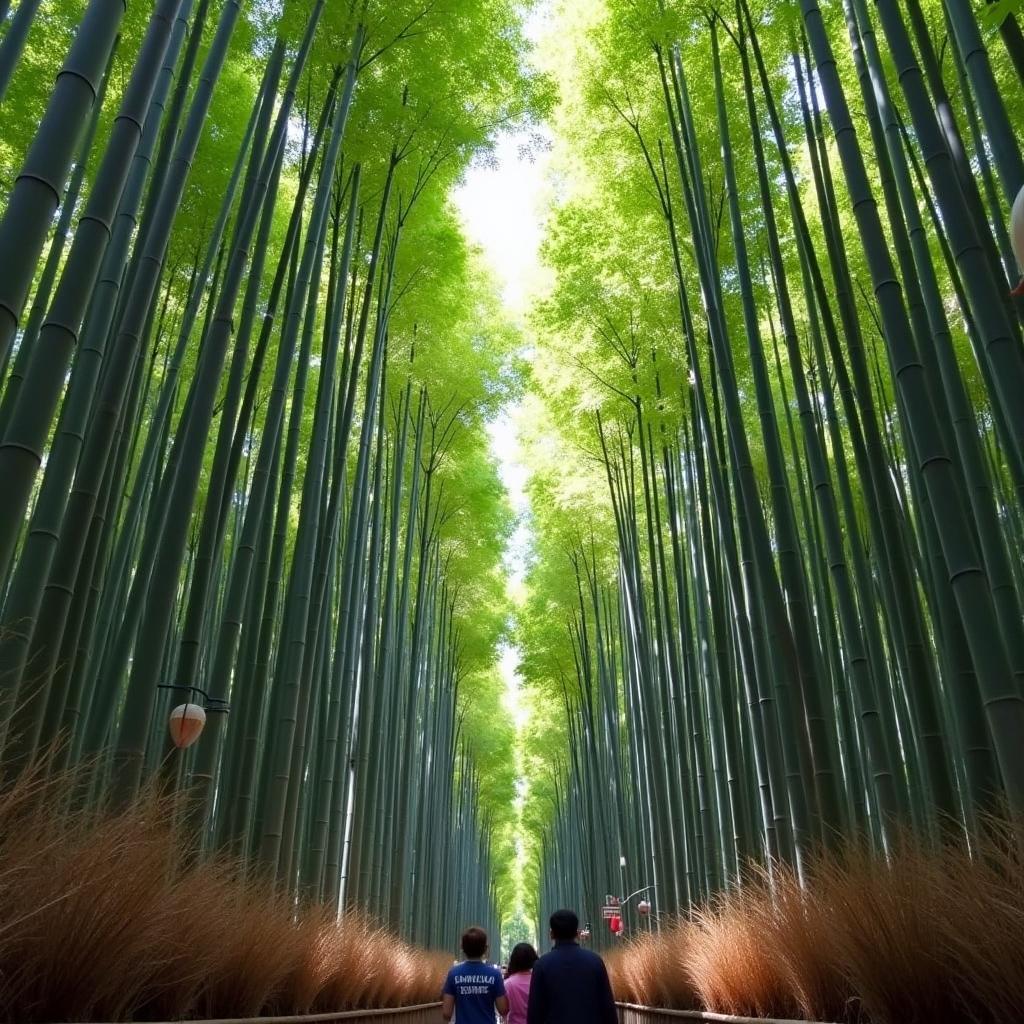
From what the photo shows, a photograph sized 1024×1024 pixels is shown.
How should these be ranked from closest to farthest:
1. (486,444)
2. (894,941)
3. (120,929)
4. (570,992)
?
(120,929) → (894,941) → (570,992) → (486,444)

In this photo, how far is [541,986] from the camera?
2.61 m

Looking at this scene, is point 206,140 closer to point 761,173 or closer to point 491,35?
point 491,35

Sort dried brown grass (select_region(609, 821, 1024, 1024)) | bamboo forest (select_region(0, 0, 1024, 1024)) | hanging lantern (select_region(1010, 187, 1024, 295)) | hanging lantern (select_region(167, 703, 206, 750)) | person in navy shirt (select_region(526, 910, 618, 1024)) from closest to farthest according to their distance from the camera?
hanging lantern (select_region(1010, 187, 1024, 295))
dried brown grass (select_region(609, 821, 1024, 1024))
bamboo forest (select_region(0, 0, 1024, 1024))
person in navy shirt (select_region(526, 910, 618, 1024))
hanging lantern (select_region(167, 703, 206, 750))

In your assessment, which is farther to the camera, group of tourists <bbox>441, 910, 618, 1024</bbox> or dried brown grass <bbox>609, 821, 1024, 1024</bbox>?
group of tourists <bbox>441, 910, 618, 1024</bbox>

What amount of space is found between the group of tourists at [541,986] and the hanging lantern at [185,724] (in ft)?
4.93

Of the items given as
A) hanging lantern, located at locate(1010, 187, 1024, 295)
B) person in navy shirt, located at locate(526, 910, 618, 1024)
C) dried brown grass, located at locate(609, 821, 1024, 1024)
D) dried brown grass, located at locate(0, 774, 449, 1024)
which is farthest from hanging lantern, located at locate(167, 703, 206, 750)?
hanging lantern, located at locate(1010, 187, 1024, 295)

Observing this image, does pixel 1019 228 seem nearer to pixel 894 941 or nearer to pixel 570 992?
pixel 894 941

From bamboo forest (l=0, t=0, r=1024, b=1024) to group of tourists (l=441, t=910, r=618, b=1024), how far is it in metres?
0.12

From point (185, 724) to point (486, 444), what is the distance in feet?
29.7

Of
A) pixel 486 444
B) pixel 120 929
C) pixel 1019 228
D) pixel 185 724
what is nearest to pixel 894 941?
pixel 1019 228

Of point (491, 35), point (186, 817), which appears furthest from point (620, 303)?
point (186, 817)

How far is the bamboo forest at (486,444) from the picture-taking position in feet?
7.34

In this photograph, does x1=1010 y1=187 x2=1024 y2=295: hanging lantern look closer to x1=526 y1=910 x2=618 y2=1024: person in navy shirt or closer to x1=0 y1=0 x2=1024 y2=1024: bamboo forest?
x1=0 y1=0 x2=1024 y2=1024: bamboo forest

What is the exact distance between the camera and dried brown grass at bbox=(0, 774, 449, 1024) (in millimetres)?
1594
